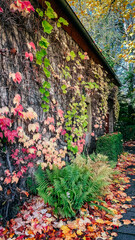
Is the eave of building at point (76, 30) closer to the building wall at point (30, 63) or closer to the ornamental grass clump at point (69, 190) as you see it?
the building wall at point (30, 63)

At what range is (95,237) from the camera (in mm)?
1996

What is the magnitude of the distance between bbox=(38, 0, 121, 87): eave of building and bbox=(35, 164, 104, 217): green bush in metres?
3.14

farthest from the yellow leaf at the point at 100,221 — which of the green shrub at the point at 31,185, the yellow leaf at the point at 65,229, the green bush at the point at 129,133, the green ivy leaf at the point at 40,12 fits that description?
the green bush at the point at 129,133

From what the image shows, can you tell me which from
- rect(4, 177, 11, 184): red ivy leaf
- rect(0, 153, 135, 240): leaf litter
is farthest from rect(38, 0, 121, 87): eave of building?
rect(0, 153, 135, 240): leaf litter

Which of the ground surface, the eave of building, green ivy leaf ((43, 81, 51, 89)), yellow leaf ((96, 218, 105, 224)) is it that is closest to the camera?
the ground surface

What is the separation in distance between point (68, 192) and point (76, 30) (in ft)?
12.9

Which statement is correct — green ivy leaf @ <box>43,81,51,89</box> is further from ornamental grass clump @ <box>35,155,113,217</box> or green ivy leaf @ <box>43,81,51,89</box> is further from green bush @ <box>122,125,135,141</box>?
green bush @ <box>122,125,135,141</box>

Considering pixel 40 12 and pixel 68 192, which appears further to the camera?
pixel 40 12

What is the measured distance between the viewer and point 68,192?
2443 millimetres

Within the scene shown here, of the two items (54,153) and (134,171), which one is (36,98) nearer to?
(54,153)

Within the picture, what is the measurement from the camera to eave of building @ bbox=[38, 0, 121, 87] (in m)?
3.24

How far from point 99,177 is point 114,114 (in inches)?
285

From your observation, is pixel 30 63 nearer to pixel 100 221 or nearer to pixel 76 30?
pixel 76 30

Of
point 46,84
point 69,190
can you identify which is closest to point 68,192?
point 69,190
